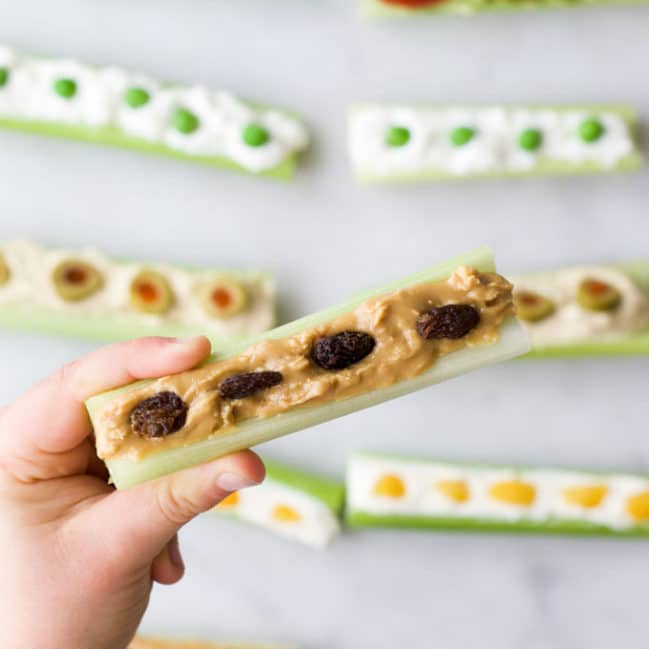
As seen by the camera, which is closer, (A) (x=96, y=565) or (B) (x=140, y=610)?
(A) (x=96, y=565)

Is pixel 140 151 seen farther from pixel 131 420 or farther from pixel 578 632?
pixel 578 632

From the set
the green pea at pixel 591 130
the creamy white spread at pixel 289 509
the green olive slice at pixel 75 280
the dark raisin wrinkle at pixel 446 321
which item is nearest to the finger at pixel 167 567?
the dark raisin wrinkle at pixel 446 321

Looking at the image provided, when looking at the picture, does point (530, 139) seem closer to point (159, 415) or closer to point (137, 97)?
point (137, 97)

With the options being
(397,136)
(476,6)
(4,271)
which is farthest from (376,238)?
(4,271)

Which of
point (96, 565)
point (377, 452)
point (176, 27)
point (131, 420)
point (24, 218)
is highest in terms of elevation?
point (176, 27)

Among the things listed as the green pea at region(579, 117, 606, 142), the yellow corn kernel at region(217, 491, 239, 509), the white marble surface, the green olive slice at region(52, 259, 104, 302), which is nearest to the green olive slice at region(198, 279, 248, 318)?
the white marble surface

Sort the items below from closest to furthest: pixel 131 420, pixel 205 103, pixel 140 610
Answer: pixel 131 420 < pixel 140 610 < pixel 205 103

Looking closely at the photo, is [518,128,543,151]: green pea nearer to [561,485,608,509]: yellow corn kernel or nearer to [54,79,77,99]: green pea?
[561,485,608,509]: yellow corn kernel

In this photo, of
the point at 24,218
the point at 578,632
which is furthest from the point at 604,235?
the point at 24,218
